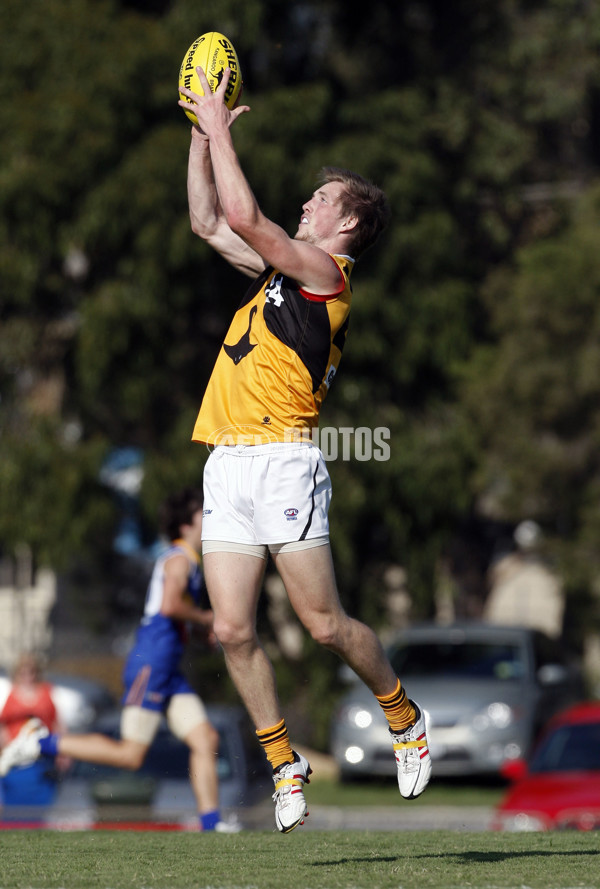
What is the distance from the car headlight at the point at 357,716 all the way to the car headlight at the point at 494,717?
1.22 metres

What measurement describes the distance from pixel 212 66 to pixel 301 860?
319 cm

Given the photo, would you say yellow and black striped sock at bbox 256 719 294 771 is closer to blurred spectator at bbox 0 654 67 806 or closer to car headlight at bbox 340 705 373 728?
blurred spectator at bbox 0 654 67 806

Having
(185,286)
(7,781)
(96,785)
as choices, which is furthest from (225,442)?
(185,286)

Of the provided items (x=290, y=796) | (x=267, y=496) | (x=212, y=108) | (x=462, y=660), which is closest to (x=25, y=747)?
(x=290, y=796)

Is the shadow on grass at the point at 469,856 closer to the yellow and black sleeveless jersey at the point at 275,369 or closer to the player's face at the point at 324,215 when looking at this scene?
the yellow and black sleeveless jersey at the point at 275,369

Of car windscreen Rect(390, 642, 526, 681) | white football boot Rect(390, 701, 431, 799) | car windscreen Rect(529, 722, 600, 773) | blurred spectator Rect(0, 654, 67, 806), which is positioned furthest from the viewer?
car windscreen Rect(390, 642, 526, 681)

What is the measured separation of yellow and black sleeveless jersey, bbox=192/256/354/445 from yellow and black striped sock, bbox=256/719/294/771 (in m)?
1.13

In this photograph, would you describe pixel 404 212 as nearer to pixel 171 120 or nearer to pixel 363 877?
pixel 171 120

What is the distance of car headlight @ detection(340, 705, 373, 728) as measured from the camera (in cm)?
1579

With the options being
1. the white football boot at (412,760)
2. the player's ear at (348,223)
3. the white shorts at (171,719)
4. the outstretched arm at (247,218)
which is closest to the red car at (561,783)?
the white shorts at (171,719)

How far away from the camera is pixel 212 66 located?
5598mm

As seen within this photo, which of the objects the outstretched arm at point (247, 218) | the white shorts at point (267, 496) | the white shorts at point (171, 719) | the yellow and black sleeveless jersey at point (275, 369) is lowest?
the white shorts at point (171, 719)

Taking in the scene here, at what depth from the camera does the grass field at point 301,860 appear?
4.60 meters

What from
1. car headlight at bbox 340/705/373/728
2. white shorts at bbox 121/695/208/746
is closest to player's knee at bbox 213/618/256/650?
white shorts at bbox 121/695/208/746
